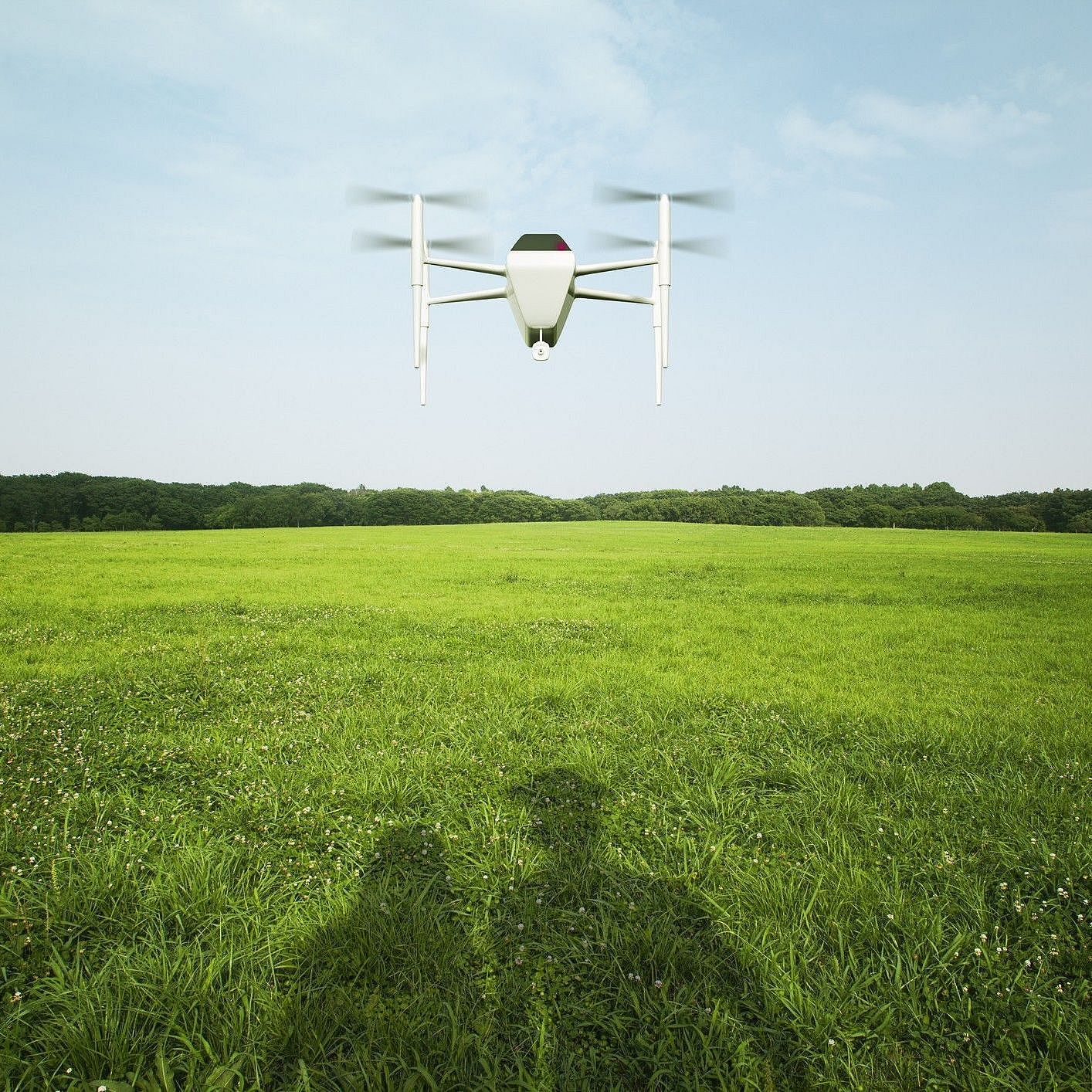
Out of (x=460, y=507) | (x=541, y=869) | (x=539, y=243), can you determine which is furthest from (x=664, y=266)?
(x=460, y=507)

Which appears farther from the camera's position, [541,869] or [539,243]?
[541,869]

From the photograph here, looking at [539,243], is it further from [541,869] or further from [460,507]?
[460,507]

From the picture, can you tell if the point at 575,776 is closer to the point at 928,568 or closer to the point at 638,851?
the point at 638,851

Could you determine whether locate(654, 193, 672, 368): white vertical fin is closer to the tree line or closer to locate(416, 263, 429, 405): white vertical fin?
locate(416, 263, 429, 405): white vertical fin

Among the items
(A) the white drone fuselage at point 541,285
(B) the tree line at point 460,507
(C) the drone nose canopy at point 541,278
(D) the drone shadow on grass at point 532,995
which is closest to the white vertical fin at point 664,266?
(A) the white drone fuselage at point 541,285

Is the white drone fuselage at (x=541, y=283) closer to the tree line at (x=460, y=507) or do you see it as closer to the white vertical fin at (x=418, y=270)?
the white vertical fin at (x=418, y=270)

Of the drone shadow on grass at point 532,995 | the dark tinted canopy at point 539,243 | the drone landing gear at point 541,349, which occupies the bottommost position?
the drone shadow on grass at point 532,995
